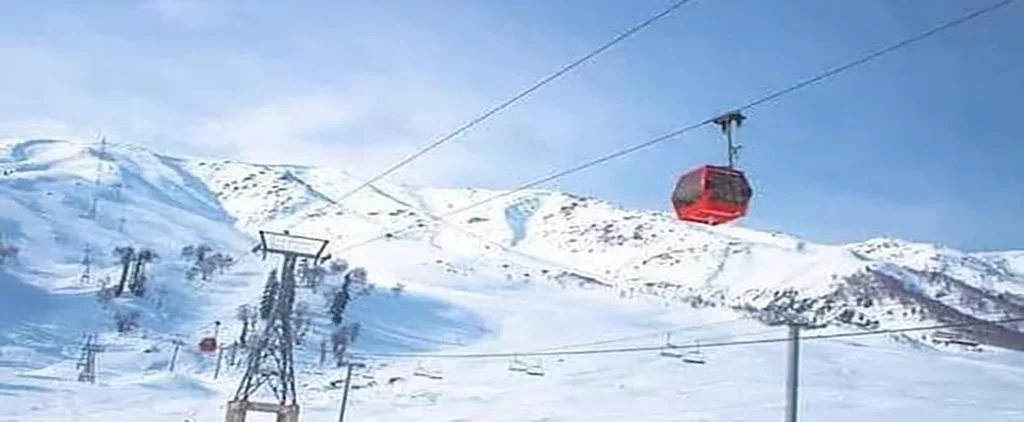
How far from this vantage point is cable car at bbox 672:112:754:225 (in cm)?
1255

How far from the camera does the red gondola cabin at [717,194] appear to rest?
495 inches

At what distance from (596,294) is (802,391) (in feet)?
315

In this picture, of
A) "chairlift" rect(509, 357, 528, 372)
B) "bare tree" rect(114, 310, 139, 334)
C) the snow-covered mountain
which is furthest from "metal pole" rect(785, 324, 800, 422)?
"bare tree" rect(114, 310, 139, 334)

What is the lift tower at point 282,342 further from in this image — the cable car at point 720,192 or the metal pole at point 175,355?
the metal pole at point 175,355

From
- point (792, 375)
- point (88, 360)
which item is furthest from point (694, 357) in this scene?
point (792, 375)

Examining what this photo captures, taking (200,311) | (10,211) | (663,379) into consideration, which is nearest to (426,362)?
(663,379)

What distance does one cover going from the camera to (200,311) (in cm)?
13138

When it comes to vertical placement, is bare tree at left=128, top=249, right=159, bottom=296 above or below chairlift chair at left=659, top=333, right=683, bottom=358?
A: above

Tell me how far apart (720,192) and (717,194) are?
5 cm

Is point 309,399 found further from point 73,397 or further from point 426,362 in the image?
point 426,362

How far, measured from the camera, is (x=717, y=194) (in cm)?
1257

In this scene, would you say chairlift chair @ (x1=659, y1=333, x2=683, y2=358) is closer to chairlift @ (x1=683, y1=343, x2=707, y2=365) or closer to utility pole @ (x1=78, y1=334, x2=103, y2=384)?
chairlift @ (x1=683, y1=343, x2=707, y2=365)

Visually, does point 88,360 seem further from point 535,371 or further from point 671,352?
point 671,352

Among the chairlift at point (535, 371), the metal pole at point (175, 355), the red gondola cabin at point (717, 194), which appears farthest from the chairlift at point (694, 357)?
the red gondola cabin at point (717, 194)
